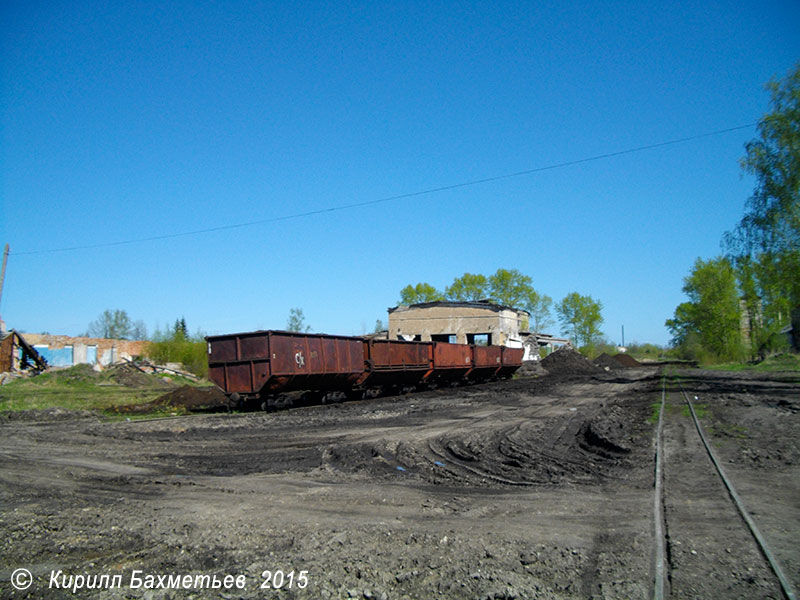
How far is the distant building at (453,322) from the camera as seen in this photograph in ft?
172

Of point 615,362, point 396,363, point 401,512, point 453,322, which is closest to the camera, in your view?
point 401,512

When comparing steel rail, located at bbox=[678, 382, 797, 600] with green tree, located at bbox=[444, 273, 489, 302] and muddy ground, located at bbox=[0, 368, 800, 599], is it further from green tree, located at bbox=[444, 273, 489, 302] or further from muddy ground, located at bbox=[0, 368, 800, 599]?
green tree, located at bbox=[444, 273, 489, 302]

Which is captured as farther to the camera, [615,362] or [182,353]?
[615,362]

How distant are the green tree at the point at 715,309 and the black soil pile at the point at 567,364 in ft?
67.8

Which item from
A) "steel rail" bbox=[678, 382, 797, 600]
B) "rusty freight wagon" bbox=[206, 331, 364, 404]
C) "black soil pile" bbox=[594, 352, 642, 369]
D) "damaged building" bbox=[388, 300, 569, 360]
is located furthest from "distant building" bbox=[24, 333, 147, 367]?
"black soil pile" bbox=[594, 352, 642, 369]

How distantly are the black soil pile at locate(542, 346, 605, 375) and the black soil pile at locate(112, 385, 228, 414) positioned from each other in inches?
1414

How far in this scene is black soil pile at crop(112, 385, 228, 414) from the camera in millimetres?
21781

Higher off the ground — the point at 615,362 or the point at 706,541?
the point at 706,541

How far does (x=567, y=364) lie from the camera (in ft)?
181

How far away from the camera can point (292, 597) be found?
4215 mm

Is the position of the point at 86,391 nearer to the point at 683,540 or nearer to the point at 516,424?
the point at 516,424

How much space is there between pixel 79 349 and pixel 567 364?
4429 centimetres

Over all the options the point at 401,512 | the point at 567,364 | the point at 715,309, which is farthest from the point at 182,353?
the point at 715,309

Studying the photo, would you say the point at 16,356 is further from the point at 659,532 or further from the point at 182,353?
the point at 659,532
